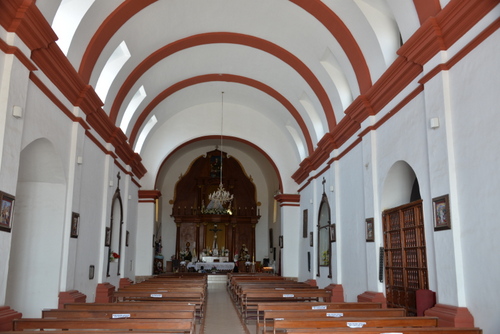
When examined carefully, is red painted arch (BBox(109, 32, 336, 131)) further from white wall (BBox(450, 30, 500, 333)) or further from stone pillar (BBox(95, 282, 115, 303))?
white wall (BBox(450, 30, 500, 333))

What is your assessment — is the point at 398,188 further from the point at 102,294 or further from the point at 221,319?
the point at 102,294

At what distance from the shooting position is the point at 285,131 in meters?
18.2

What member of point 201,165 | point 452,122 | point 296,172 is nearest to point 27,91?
point 452,122

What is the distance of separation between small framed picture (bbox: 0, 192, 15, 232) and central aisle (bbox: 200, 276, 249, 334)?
3.63m

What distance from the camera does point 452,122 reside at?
6.52 metres

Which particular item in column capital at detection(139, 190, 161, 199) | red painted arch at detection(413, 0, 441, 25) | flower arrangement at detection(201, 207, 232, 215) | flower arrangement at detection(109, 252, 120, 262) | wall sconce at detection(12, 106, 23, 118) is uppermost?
red painted arch at detection(413, 0, 441, 25)

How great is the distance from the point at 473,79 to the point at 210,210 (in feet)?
58.1

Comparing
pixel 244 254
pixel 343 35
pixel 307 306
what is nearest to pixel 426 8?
pixel 343 35

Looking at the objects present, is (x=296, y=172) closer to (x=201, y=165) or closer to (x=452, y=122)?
(x=201, y=165)

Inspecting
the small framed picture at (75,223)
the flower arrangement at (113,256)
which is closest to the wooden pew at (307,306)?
the small framed picture at (75,223)

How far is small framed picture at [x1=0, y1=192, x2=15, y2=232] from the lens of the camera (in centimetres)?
608

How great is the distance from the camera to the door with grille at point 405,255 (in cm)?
784

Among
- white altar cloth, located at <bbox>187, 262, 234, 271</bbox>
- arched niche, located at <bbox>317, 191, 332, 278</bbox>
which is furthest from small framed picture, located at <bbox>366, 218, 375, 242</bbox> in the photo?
white altar cloth, located at <bbox>187, 262, 234, 271</bbox>

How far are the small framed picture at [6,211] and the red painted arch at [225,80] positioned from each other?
8.83 metres
